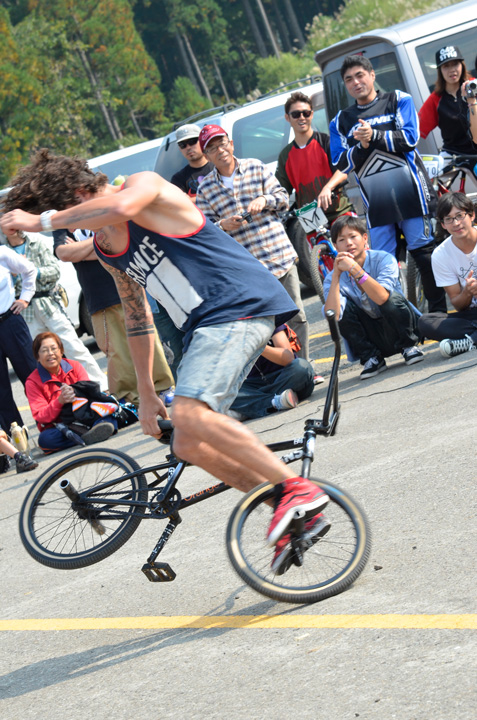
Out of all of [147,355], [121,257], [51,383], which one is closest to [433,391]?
[147,355]

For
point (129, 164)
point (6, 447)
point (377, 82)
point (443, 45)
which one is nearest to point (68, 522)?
point (6, 447)

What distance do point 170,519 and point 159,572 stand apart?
0.28 metres

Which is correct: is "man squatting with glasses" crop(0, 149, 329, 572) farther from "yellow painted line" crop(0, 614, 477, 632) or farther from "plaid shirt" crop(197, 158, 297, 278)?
"plaid shirt" crop(197, 158, 297, 278)

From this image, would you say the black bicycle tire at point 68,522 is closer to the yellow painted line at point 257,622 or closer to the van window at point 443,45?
the yellow painted line at point 257,622

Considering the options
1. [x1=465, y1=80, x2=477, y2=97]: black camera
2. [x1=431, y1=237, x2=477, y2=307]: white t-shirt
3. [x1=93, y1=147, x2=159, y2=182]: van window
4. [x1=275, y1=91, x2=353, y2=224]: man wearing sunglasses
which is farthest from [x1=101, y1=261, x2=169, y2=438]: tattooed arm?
[x1=93, y1=147, x2=159, y2=182]: van window

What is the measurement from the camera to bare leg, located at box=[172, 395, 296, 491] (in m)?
3.99

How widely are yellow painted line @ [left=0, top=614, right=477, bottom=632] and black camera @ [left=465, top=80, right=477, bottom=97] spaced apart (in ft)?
18.6

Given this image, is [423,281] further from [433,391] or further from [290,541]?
[290,541]

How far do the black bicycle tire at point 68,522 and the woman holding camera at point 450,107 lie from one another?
16.8ft

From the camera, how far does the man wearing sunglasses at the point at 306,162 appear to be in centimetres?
868

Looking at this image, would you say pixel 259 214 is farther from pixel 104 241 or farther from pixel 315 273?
pixel 104 241

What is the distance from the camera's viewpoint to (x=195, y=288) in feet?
13.7

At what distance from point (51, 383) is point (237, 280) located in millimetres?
4790

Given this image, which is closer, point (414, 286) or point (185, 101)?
point (414, 286)
